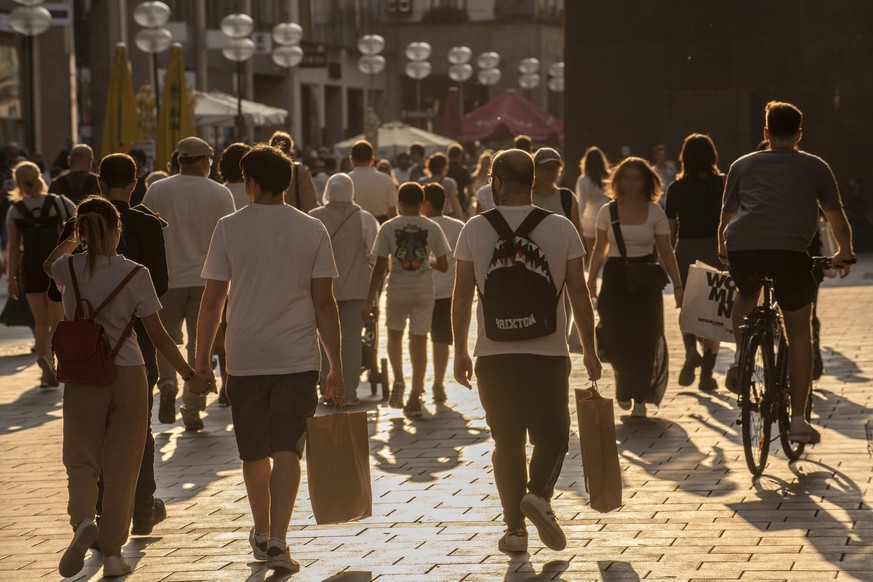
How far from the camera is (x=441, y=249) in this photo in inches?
472

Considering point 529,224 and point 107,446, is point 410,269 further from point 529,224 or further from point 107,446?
point 107,446

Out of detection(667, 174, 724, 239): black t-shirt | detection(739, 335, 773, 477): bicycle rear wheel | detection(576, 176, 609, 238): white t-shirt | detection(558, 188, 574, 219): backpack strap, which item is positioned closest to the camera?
detection(739, 335, 773, 477): bicycle rear wheel

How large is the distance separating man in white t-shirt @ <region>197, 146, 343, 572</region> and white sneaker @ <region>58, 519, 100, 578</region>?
0.68 metres

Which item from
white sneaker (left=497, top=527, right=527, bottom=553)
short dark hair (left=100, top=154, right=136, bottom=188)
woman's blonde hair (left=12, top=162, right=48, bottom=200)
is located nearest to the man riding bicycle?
A: white sneaker (left=497, top=527, right=527, bottom=553)

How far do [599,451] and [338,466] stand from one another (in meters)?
1.10

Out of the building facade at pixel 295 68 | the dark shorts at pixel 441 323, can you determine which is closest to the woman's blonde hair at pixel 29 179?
the dark shorts at pixel 441 323

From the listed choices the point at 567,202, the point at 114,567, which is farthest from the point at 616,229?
the point at 114,567

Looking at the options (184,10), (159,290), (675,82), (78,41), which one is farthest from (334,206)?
(184,10)

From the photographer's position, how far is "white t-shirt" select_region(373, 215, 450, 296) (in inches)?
468

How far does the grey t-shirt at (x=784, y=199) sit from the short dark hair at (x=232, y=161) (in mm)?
3679

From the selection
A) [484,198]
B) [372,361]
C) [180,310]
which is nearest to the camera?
[180,310]

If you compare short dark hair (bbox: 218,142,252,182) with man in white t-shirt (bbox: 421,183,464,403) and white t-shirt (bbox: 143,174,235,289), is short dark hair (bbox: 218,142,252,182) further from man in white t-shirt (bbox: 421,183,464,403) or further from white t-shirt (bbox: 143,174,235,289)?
man in white t-shirt (bbox: 421,183,464,403)

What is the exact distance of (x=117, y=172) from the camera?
26.7 ft

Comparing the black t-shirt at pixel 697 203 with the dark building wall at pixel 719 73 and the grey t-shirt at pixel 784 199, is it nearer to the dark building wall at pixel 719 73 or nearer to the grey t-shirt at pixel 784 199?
the grey t-shirt at pixel 784 199
